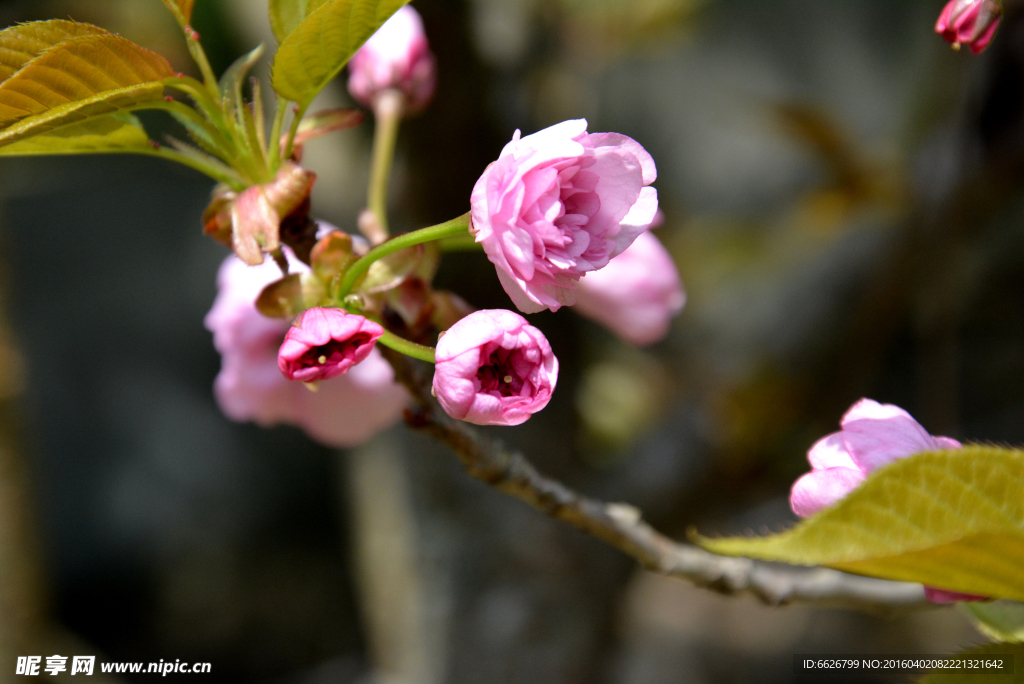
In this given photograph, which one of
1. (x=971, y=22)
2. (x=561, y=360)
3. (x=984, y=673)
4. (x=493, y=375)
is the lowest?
(x=561, y=360)

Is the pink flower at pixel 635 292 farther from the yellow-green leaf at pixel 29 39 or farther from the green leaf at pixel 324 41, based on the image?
the yellow-green leaf at pixel 29 39

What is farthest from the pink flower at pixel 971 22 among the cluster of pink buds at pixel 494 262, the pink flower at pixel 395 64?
the pink flower at pixel 395 64

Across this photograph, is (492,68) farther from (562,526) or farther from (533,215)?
(533,215)

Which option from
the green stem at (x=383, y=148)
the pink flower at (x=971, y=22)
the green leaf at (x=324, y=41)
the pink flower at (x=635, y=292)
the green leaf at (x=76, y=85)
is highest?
the pink flower at (x=971, y=22)

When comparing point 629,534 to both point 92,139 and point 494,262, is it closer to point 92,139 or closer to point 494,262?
point 494,262

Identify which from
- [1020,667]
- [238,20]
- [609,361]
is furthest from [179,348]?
[1020,667]

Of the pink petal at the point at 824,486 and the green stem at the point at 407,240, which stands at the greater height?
the green stem at the point at 407,240

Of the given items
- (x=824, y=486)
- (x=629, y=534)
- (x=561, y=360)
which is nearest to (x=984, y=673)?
(x=824, y=486)
